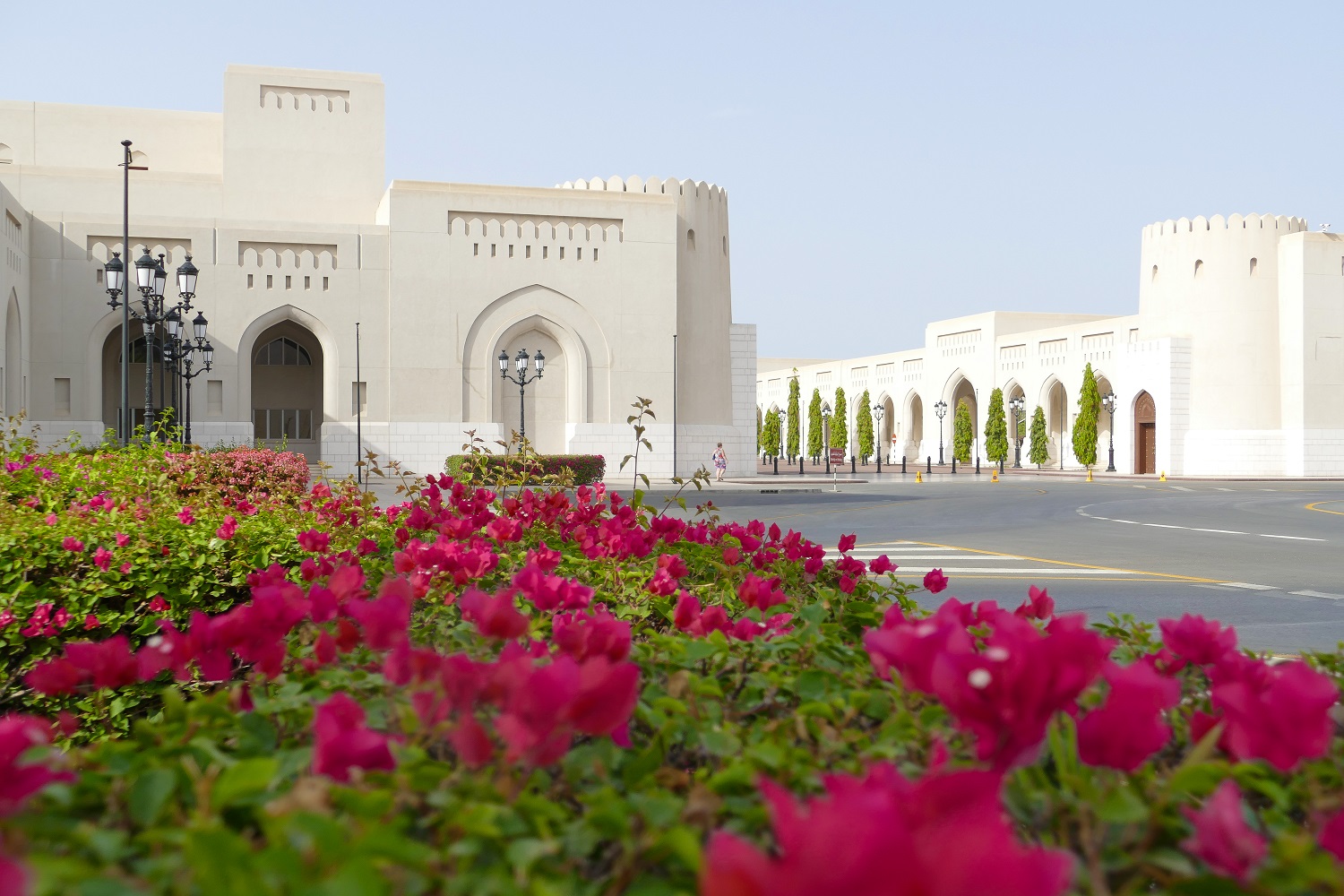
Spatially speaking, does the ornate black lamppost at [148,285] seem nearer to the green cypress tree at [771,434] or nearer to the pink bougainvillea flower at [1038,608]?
the pink bougainvillea flower at [1038,608]

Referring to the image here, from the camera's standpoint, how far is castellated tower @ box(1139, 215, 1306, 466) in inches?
1778

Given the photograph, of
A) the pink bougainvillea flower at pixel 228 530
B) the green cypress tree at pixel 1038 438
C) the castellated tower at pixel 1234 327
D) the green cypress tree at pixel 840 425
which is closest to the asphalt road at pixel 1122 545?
the pink bougainvillea flower at pixel 228 530

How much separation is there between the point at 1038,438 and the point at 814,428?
21.0 meters

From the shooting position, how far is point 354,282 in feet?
111

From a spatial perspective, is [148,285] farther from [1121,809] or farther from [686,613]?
[1121,809]

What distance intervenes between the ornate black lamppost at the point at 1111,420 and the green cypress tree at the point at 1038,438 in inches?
169

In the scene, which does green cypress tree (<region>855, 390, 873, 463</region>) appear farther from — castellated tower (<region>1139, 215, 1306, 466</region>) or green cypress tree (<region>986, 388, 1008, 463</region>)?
castellated tower (<region>1139, 215, 1306, 466</region>)

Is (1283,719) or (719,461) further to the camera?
(719,461)

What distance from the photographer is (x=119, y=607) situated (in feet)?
15.9

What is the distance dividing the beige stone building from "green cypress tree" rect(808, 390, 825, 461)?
3586 cm

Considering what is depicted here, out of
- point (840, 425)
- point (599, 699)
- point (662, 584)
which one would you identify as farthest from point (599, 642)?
point (840, 425)

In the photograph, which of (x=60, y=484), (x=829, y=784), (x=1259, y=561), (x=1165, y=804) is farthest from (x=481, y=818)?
(x=1259, y=561)

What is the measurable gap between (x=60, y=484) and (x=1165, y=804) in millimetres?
8399

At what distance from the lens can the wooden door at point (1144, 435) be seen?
4969 centimetres
